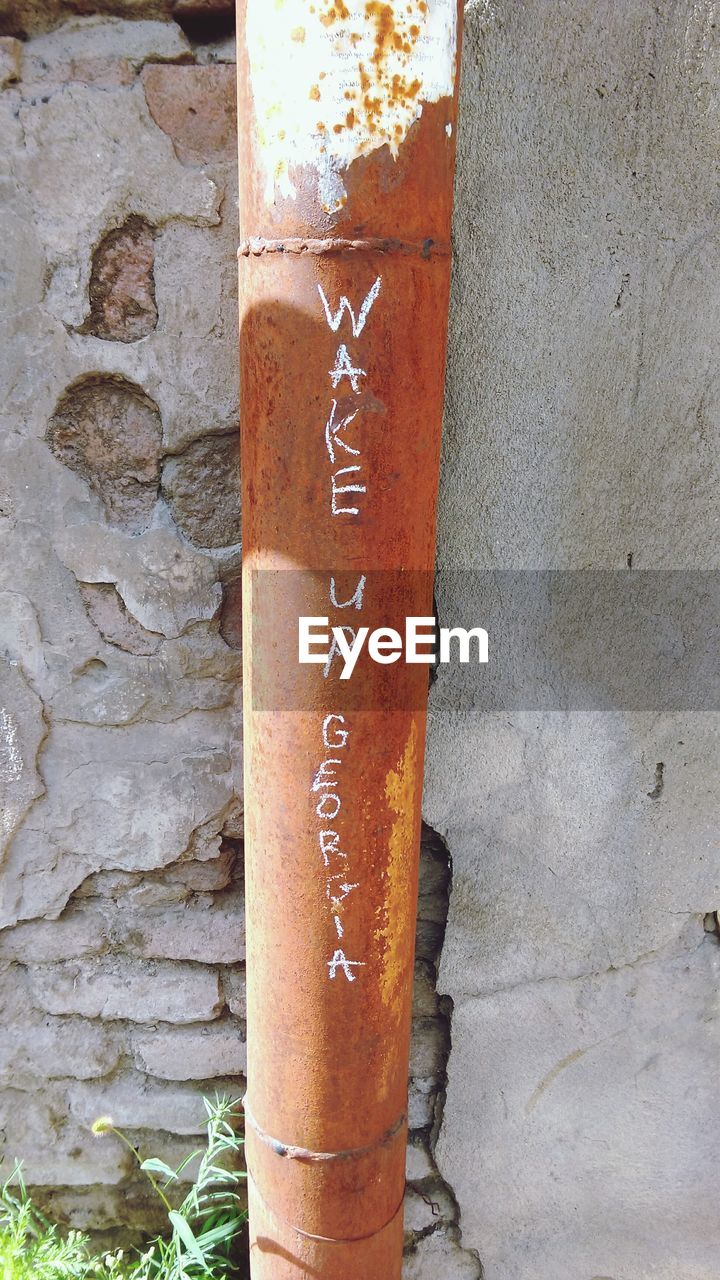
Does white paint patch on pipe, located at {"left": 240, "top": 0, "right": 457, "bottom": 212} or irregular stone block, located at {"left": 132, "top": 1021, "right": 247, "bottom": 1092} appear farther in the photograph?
irregular stone block, located at {"left": 132, "top": 1021, "right": 247, "bottom": 1092}

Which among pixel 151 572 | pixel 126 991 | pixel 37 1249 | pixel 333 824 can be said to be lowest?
pixel 37 1249

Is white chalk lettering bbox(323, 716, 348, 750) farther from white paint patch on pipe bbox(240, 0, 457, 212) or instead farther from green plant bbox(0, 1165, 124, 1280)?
green plant bbox(0, 1165, 124, 1280)

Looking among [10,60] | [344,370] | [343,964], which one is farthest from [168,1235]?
[10,60]

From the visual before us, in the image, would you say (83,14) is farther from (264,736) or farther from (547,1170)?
(547,1170)

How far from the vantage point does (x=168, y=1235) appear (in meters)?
1.78

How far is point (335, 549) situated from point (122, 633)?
2.07ft

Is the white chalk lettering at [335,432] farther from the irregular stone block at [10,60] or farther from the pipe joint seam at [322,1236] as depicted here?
the pipe joint seam at [322,1236]

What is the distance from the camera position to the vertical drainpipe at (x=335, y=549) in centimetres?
98

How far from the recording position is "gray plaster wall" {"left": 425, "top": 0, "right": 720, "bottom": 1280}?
1.36 m

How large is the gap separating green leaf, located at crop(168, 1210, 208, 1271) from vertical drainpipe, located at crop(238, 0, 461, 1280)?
256mm

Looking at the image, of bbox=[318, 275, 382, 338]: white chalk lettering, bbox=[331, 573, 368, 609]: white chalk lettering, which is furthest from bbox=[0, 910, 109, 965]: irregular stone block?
bbox=[318, 275, 382, 338]: white chalk lettering

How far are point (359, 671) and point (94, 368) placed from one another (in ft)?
2.47

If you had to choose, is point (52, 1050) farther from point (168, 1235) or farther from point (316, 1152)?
point (316, 1152)

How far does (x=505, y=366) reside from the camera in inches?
56.4
